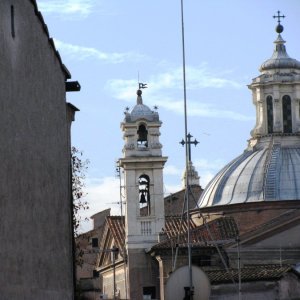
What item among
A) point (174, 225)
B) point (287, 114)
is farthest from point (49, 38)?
point (287, 114)

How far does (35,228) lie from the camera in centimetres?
2542

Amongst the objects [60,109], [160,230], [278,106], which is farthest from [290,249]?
[60,109]

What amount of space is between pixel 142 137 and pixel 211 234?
6690 mm

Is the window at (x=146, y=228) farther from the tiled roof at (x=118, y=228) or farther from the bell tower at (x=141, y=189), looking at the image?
the tiled roof at (x=118, y=228)

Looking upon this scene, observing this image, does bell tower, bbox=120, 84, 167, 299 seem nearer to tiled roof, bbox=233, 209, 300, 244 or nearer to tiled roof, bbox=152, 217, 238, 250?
tiled roof, bbox=152, 217, 238, 250

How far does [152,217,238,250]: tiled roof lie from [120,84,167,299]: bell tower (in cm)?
191

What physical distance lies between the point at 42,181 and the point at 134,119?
6208cm

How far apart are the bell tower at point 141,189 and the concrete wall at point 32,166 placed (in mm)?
58763

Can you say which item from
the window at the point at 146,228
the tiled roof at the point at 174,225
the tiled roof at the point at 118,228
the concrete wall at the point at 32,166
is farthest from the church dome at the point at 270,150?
the concrete wall at the point at 32,166

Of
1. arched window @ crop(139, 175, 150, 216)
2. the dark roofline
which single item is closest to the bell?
arched window @ crop(139, 175, 150, 216)

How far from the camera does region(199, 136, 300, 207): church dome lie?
90188 mm

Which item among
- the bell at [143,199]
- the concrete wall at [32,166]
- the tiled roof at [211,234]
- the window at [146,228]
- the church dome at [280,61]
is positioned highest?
the church dome at [280,61]

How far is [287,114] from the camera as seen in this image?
9812cm

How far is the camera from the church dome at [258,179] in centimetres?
9019
